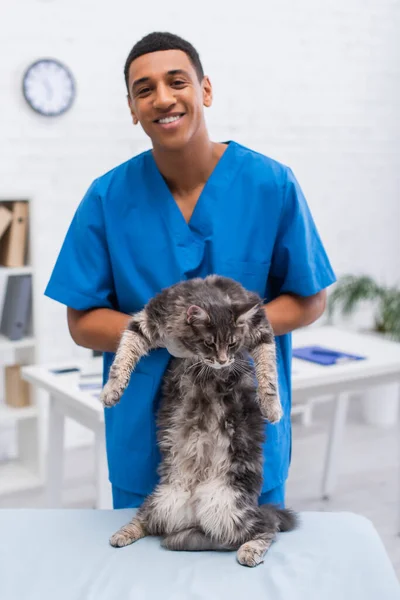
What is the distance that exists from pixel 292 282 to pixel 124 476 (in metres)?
0.54

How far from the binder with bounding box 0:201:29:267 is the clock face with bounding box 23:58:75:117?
531mm

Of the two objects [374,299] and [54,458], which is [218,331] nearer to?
[54,458]

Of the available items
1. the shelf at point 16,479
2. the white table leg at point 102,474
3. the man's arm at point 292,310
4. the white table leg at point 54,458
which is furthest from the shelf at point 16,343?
the man's arm at point 292,310

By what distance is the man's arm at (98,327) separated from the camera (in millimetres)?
1408

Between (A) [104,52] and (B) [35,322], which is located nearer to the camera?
(B) [35,322]

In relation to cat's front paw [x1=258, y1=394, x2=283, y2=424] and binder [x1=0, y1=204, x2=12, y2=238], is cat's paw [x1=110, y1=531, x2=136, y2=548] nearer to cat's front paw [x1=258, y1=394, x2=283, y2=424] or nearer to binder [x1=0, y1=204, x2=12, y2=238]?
cat's front paw [x1=258, y1=394, x2=283, y2=424]

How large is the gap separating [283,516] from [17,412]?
2261mm

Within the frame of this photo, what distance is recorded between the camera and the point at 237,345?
123 cm

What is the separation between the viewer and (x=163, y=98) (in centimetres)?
130

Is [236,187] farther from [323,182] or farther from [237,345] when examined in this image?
[323,182]

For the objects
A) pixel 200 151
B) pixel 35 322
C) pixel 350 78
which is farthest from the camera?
pixel 350 78

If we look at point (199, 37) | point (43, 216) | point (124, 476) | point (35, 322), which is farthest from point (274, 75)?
point (124, 476)

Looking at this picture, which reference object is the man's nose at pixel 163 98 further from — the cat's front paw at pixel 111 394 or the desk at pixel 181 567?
the desk at pixel 181 567

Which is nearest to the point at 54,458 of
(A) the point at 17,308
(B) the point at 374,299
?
(A) the point at 17,308
